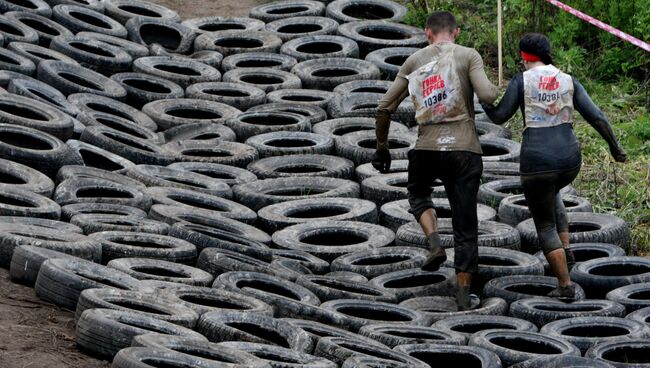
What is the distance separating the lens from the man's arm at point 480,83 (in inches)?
429

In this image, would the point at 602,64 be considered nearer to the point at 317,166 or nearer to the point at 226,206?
the point at 317,166

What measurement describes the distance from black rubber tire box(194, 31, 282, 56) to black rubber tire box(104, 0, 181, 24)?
94 centimetres

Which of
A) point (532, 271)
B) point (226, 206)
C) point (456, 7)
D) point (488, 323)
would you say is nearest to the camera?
point (488, 323)

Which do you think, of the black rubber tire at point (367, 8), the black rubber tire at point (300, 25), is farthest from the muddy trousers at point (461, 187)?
the black rubber tire at point (367, 8)

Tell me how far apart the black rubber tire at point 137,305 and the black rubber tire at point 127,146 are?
5130 millimetres

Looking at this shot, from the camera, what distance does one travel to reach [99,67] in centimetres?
1847

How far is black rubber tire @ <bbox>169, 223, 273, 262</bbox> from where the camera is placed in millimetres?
12180

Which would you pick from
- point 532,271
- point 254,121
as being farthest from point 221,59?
point 532,271

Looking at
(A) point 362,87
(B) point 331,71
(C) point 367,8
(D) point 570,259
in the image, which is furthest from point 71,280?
(C) point 367,8

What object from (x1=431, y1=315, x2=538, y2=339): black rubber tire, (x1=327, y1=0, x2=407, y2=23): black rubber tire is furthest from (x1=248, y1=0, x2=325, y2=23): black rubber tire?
(x1=431, y1=315, x2=538, y2=339): black rubber tire

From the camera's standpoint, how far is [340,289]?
1159 centimetres

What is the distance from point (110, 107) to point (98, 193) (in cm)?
339

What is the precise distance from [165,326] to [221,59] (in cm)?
1034

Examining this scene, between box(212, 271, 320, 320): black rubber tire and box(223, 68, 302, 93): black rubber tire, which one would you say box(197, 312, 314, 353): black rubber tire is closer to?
box(212, 271, 320, 320): black rubber tire
